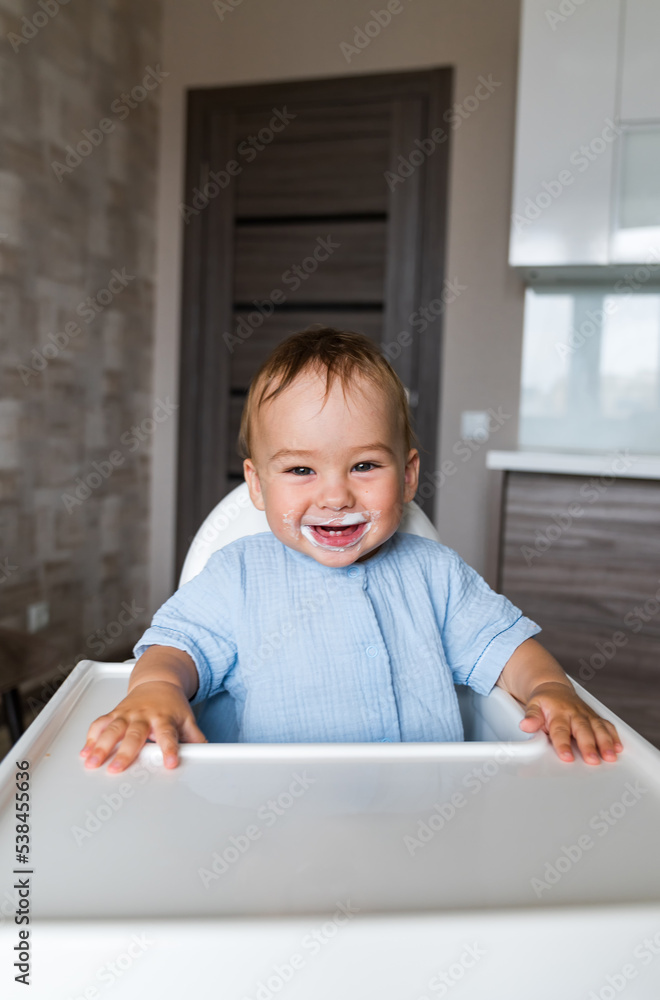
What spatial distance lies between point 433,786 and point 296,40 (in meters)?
3.07

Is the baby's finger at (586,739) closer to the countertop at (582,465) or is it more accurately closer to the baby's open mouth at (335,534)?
the baby's open mouth at (335,534)

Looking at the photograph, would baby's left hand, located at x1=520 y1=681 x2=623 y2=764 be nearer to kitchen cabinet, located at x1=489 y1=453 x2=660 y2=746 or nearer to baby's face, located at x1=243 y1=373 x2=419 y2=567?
baby's face, located at x1=243 y1=373 x2=419 y2=567

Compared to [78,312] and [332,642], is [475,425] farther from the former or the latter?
[332,642]

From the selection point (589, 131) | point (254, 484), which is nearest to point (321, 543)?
point (254, 484)

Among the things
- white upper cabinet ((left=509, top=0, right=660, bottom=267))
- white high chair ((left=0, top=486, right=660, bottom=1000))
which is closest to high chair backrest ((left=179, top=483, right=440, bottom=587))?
white high chair ((left=0, top=486, right=660, bottom=1000))

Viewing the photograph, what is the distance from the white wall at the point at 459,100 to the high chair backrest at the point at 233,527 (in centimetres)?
177

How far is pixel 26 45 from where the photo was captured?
232cm

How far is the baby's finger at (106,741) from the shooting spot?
1.92 ft

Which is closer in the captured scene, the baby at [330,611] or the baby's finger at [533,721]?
the baby's finger at [533,721]

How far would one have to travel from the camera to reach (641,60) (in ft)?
6.74

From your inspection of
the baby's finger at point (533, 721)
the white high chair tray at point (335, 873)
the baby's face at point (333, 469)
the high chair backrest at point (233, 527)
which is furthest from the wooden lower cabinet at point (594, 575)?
the white high chair tray at point (335, 873)

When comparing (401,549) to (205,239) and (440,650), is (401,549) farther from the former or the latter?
(205,239)

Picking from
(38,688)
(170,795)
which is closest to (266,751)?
(170,795)

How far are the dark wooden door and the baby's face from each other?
78.6 inches
